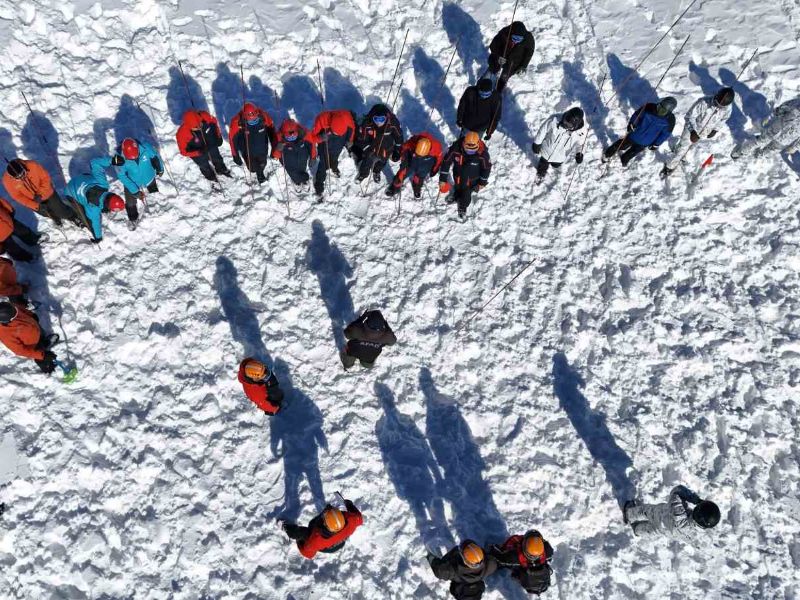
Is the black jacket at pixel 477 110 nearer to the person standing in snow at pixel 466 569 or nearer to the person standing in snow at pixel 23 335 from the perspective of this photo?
the person standing in snow at pixel 466 569

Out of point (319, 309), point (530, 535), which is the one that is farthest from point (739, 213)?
point (319, 309)

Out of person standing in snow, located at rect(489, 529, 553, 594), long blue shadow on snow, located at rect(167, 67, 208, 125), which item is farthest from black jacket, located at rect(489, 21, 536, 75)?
person standing in snow, located at rect(489, 529, 553, 594)

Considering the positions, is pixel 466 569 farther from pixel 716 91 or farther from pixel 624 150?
pixel 716 91

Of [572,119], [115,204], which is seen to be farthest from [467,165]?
[115,204]

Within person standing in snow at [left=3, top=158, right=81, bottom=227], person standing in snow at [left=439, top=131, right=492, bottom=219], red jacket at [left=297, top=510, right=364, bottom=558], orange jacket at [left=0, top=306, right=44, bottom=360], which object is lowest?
red jacket at [left=297, top=510, right=364, bottom=558]

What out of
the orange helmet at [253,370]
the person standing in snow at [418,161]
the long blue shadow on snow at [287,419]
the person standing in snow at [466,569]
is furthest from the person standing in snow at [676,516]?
the person standing in snow at [418,161]

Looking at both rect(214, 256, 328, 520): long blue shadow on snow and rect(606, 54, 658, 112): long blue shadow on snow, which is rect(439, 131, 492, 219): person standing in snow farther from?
rect(606, 54, 658, 112): long blue shadow on snow
